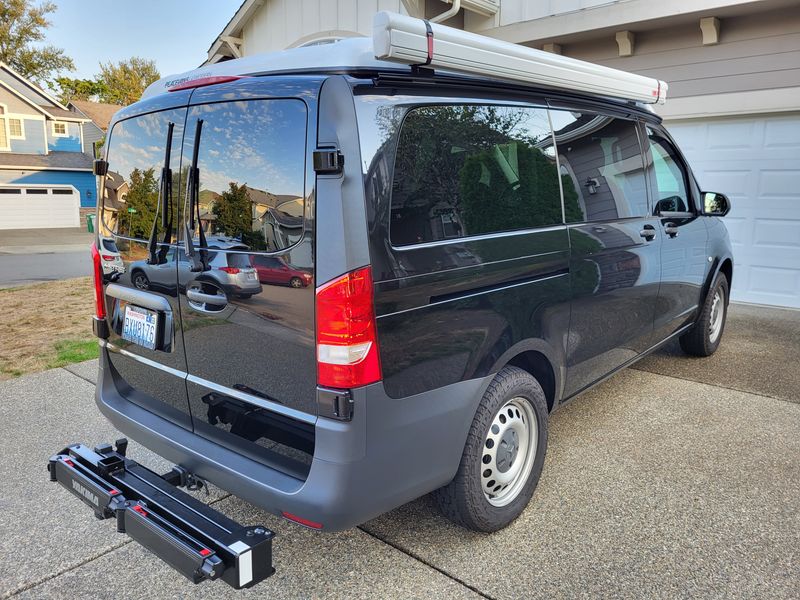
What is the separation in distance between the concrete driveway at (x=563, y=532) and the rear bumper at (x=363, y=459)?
0.46 metres

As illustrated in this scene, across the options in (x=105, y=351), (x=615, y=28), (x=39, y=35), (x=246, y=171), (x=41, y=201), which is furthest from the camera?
(x=39, y=35)

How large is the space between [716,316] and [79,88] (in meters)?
51.7

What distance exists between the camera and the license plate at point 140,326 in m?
2.66

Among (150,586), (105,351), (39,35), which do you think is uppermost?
(39,35)

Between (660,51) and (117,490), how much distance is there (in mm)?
7324

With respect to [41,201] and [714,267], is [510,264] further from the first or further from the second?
[41,201]

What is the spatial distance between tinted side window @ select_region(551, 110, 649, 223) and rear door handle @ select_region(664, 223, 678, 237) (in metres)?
0.31

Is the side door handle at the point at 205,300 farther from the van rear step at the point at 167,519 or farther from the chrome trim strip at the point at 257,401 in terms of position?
the van rear step at the point at 167,519

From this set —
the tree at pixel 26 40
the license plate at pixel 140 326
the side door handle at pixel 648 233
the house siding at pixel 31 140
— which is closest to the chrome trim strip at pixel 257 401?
the license plate at pixel 140 326

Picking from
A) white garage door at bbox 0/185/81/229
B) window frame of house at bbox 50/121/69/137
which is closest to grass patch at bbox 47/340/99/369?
white garage door at bbox 0/185/81/229

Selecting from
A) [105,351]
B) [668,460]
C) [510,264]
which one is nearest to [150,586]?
[105,351]

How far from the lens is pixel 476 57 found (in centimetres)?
245

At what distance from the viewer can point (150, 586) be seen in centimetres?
246

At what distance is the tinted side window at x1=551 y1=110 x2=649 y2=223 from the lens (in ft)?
10.3
